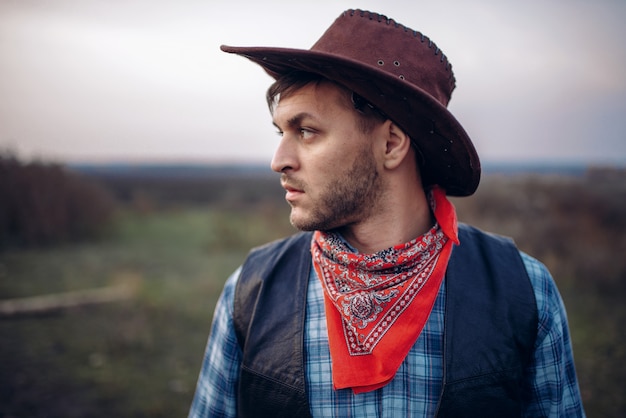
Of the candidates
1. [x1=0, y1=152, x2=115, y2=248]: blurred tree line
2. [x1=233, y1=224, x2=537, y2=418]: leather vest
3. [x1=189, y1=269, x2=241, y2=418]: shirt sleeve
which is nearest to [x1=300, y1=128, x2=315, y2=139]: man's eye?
[x1=233, y1=224, x2=537, y2=418]: leather vest

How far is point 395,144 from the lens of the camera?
5.46 ft

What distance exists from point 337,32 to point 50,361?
5408 millimetres

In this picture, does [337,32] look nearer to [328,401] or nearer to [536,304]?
[536,304]

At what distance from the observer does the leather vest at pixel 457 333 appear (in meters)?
1.45

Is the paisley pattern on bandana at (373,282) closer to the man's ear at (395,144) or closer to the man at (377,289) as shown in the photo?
the man at (377,289)

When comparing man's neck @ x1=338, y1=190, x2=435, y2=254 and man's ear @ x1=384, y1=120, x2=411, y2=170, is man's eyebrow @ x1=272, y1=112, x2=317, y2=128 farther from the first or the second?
man's neck @ x1=338, y1=190, x2=435, y2=254

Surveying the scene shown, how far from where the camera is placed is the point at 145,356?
504 centimetres

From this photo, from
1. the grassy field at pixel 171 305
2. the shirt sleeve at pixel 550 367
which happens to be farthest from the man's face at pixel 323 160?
the grassy field at pixel 171 305

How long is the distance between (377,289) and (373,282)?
4 centimetres

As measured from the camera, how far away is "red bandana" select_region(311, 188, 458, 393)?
4.87 ft

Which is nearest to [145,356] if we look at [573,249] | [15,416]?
[15,416]

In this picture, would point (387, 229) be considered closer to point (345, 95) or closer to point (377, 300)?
point (377, 300)

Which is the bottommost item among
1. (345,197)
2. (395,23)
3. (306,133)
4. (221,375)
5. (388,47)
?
(221,375)

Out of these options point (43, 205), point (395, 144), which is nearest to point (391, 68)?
point (395, 144)
